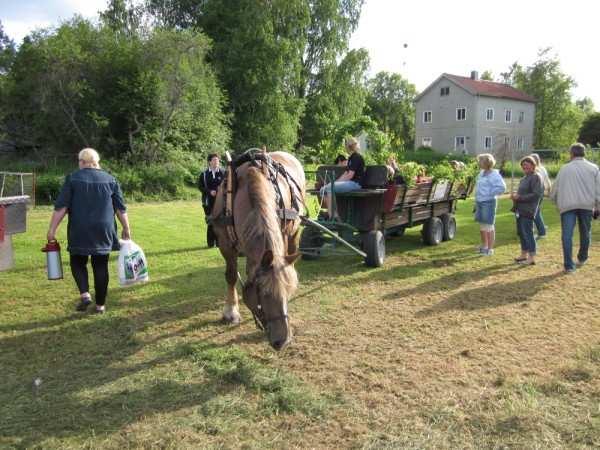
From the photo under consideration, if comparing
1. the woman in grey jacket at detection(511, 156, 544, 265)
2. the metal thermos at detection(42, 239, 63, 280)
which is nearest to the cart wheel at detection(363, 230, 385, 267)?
the woman in grey jacket at detection(511, 156, 544, 265)

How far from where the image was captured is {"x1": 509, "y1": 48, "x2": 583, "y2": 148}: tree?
162 ft

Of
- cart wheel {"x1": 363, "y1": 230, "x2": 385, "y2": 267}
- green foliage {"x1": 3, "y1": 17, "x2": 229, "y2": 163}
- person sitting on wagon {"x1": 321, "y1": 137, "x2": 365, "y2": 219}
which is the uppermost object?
green foliage {"x1": 3, "y1": 17, "x2": 229, "y2": 163}

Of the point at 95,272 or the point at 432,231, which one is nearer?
the point at 95,272

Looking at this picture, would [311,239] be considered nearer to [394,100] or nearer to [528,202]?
[528,202]

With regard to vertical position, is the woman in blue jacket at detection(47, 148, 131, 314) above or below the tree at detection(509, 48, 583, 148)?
below

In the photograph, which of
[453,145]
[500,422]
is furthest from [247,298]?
[453,145]

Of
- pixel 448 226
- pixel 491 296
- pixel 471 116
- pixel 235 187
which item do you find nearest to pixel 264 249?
pixel 235 187

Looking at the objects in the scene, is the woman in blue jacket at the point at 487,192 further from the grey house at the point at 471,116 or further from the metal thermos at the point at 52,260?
the grey house at the point at 471,116

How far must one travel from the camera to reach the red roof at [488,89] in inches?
1754

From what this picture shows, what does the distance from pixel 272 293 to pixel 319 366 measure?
3.17ft

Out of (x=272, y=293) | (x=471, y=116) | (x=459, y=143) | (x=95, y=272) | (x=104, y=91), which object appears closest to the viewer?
(x=272, y=293)

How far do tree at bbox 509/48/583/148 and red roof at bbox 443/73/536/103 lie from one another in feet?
8.48

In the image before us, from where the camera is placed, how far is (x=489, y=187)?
766cm

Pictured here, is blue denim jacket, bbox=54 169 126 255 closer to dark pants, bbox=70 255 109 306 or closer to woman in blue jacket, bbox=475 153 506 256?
dark pants, bbox=70 255 109 306
